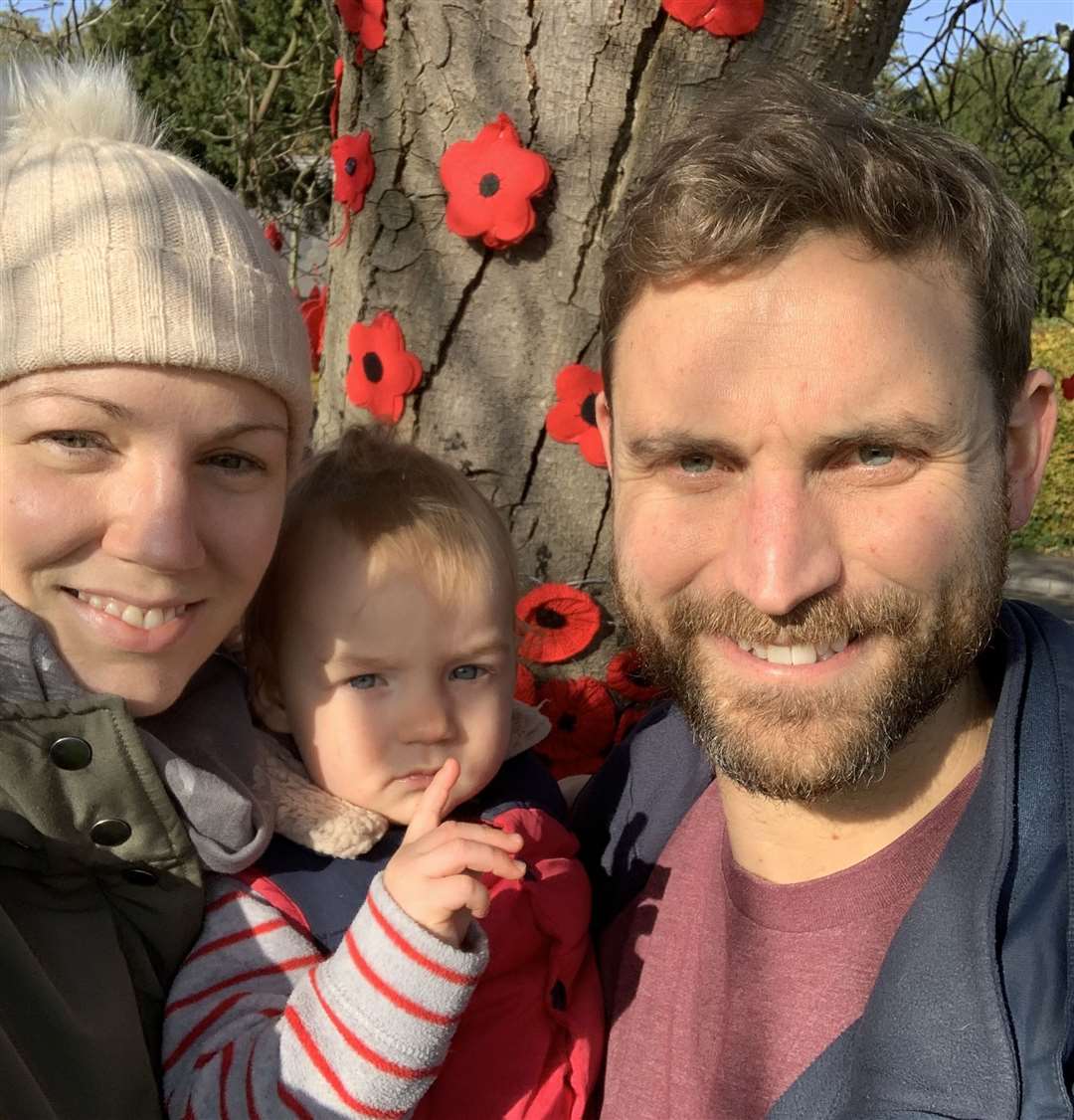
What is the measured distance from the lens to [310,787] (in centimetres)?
206

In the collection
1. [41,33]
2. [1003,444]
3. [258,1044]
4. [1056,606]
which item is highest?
[41,33]

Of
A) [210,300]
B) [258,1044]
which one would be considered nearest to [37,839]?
[258,1044]

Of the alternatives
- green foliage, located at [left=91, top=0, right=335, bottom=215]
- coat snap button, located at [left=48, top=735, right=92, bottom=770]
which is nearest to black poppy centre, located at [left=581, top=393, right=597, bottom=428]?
coat snap button, located at [left=48, top=735, right=92, bottom=770]

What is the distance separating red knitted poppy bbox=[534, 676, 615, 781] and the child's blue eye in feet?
1.81

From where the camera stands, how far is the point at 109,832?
64.7 inches

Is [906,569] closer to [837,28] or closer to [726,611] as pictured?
[726,611]

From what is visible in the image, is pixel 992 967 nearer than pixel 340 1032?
Yes

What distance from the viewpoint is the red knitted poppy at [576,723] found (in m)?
2.72

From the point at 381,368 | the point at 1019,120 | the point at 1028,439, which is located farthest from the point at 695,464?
the point at 1019,120

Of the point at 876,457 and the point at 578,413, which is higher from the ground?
the point at 876,457

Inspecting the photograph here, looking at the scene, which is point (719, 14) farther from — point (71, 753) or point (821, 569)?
point (71, 753)

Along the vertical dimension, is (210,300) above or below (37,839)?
above

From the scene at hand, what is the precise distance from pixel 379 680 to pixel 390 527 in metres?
0.28

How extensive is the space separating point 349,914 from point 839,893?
2.58ft
